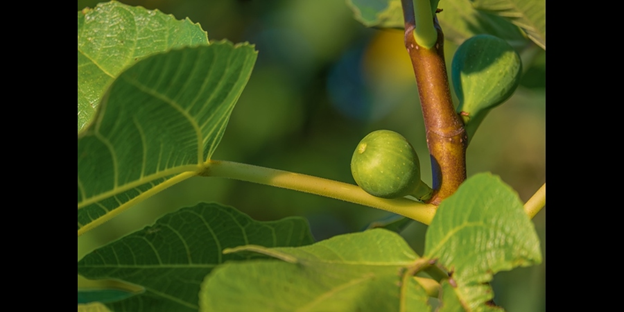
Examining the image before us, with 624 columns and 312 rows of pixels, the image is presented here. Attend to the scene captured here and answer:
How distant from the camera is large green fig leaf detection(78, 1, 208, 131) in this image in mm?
703

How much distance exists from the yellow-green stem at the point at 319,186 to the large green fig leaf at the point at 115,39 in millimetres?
149

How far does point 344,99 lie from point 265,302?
145 centimetres

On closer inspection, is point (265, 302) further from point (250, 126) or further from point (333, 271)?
point (250, 126)

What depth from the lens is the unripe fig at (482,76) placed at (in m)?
0.69

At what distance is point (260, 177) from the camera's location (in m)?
0.63

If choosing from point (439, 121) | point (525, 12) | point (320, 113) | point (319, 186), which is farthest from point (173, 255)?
point (320, 113)

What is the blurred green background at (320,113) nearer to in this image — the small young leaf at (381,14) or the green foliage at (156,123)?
the small young leaf at (381,14)

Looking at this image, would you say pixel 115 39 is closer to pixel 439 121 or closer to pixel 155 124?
pixel 155 124

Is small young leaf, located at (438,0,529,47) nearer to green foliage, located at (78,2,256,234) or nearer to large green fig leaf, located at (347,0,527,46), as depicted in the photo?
large green fig leaf, located at (347,0,527,46)

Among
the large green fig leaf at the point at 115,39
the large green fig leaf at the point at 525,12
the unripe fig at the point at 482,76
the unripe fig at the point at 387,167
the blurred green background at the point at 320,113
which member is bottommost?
the blurred green background at the point at 320,113

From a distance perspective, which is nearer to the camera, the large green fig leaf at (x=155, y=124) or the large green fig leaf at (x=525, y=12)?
the large green fig leaf at (x=155, y=124)

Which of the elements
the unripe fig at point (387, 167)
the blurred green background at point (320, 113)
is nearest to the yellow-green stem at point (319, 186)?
the unripe fig at point (387, 167)

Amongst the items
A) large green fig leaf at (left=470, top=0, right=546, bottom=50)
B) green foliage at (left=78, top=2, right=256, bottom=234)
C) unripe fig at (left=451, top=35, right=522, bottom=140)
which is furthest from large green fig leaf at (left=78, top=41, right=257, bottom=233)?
large green fig leaf at (left=470, top=0, right=546, bottom=50)
